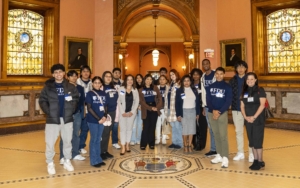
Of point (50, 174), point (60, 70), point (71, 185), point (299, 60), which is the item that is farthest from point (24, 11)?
point (299, 60)

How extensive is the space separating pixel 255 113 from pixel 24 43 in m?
6.73

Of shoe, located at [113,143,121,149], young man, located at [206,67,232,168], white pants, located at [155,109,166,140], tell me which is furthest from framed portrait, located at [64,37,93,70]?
young man, located at [206,67,232,168]

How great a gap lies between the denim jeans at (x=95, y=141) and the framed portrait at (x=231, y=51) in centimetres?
560

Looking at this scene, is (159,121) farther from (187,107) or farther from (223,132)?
(223,132)

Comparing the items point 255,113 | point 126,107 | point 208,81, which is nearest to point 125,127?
point 126,107

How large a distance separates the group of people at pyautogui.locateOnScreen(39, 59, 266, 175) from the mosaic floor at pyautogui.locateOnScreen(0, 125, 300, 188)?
19 cm

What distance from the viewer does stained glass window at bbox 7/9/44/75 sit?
7844mm

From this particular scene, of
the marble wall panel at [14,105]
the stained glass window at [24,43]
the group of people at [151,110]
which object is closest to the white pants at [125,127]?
the group of people at [151,110]

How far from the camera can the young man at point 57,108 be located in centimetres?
400

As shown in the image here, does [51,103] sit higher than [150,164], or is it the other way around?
[51,103]

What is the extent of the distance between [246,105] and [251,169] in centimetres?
96

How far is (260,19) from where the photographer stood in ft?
27.7

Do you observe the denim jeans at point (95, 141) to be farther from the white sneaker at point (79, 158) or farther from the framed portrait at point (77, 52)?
the framed portrait at point (77, 52)

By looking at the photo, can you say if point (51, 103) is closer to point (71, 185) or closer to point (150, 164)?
point (71, 185)
